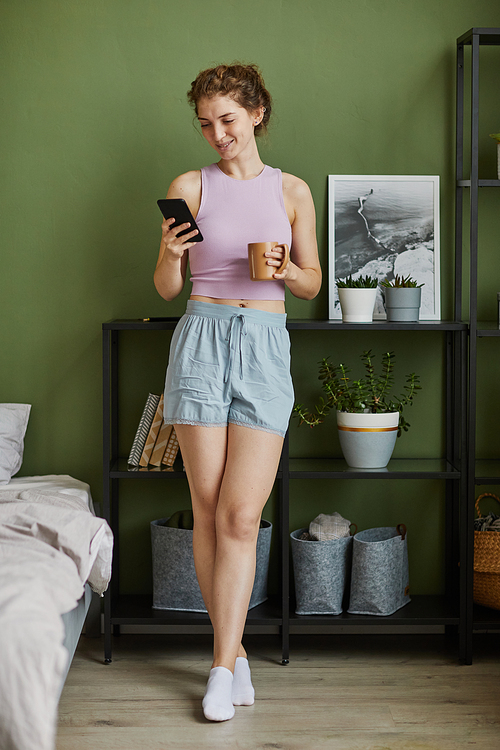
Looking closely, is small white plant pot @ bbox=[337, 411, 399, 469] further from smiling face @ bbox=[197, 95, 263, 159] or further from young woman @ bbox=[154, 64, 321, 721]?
smiling face @ bbox=[197, 95, 263, 159]

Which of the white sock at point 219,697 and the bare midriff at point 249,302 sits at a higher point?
the bare midriff at point 249,302

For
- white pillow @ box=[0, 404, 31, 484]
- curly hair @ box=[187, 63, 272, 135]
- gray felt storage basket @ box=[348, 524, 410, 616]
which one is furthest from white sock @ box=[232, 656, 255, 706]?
curly hair @ box=[187, 63, 272, 135]

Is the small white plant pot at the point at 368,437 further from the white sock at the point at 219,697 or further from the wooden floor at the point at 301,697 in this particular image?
the white sock at the point at 219,697

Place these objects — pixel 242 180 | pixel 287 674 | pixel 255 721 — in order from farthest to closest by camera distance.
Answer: pixel 287 674
pixel 242 180
pixel 255 721

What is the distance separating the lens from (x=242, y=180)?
2070 millimetres

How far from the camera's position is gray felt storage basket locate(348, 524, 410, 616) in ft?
7.64

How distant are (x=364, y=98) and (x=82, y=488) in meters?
1.69

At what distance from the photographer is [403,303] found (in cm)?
229

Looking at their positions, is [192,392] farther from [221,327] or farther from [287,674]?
[287,674]

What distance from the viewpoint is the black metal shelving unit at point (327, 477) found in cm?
224

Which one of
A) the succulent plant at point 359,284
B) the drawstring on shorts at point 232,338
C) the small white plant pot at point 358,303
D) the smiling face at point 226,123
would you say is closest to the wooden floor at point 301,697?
the drawstring on shorts at point 232,338

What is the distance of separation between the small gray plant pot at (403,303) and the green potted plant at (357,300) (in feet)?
0.20

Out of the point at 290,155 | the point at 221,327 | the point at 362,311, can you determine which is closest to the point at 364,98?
the point at 290,155

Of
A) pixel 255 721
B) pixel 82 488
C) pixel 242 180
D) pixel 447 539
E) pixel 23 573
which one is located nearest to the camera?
pixel 23 573
